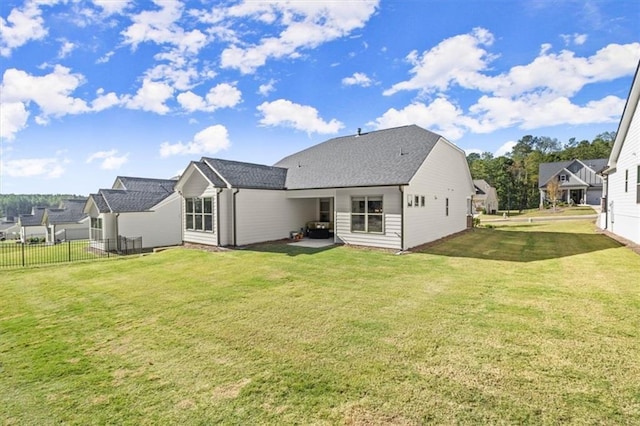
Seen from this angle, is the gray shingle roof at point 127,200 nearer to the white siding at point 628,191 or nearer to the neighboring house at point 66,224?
the neighboring house at point 66,224

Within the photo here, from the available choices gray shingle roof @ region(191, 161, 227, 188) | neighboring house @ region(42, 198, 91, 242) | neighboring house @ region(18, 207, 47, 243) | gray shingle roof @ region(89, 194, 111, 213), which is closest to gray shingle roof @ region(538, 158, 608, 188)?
gray shingle roof @ region(191, 161, 227, 188)

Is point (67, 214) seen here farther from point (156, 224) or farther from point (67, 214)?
point (156, 224)

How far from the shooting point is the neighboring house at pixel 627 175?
1154cm

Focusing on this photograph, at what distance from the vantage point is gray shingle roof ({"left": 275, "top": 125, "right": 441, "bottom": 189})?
43.7 feet

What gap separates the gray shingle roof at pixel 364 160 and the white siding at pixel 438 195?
627mm

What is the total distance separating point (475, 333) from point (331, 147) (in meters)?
15.9

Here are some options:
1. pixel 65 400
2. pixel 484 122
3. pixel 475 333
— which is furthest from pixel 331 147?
pixel 484 122

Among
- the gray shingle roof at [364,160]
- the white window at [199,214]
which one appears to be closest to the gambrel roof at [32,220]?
the white window at [199,214]

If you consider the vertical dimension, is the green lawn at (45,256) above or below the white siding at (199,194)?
below

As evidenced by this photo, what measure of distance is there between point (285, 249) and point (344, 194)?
3691mm

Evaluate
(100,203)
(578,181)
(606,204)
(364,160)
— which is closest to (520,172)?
(578,181)

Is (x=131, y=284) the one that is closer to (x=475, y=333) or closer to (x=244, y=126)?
(x=475, y=333)

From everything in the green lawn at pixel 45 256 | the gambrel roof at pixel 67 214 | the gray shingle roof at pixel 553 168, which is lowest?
the green lawn at pixel 45 256

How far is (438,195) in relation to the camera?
15898mm
